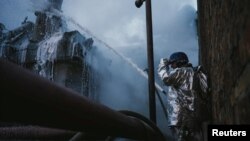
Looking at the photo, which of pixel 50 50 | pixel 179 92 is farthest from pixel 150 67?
pixel 50 50

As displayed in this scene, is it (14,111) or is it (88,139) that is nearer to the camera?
(14,111)

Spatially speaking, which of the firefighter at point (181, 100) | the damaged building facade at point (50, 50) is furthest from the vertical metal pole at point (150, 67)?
the damaged building facade at point (50, 50)

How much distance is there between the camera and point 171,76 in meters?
4.82

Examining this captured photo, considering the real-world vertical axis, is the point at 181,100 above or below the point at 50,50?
below

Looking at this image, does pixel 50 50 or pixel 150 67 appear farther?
pixel 50 50

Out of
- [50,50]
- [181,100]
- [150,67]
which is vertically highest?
[50,50]

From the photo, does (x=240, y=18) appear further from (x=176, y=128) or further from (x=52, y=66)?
(x=52, y=66)

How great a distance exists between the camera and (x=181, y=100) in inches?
187

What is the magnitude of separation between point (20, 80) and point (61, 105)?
0.17 metres

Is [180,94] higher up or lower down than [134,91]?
lower down

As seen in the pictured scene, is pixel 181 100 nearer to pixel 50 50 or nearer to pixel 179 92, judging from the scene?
pixel 179 92

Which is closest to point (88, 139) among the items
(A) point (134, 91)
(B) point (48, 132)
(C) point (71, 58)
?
(B) point (48, 132)

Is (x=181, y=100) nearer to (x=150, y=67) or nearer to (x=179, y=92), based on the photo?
(x=179, y=92)

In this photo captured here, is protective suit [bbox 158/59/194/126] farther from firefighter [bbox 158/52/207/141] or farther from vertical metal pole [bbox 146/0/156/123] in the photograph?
vertical metal pole [bbox 146/0/156/123]
